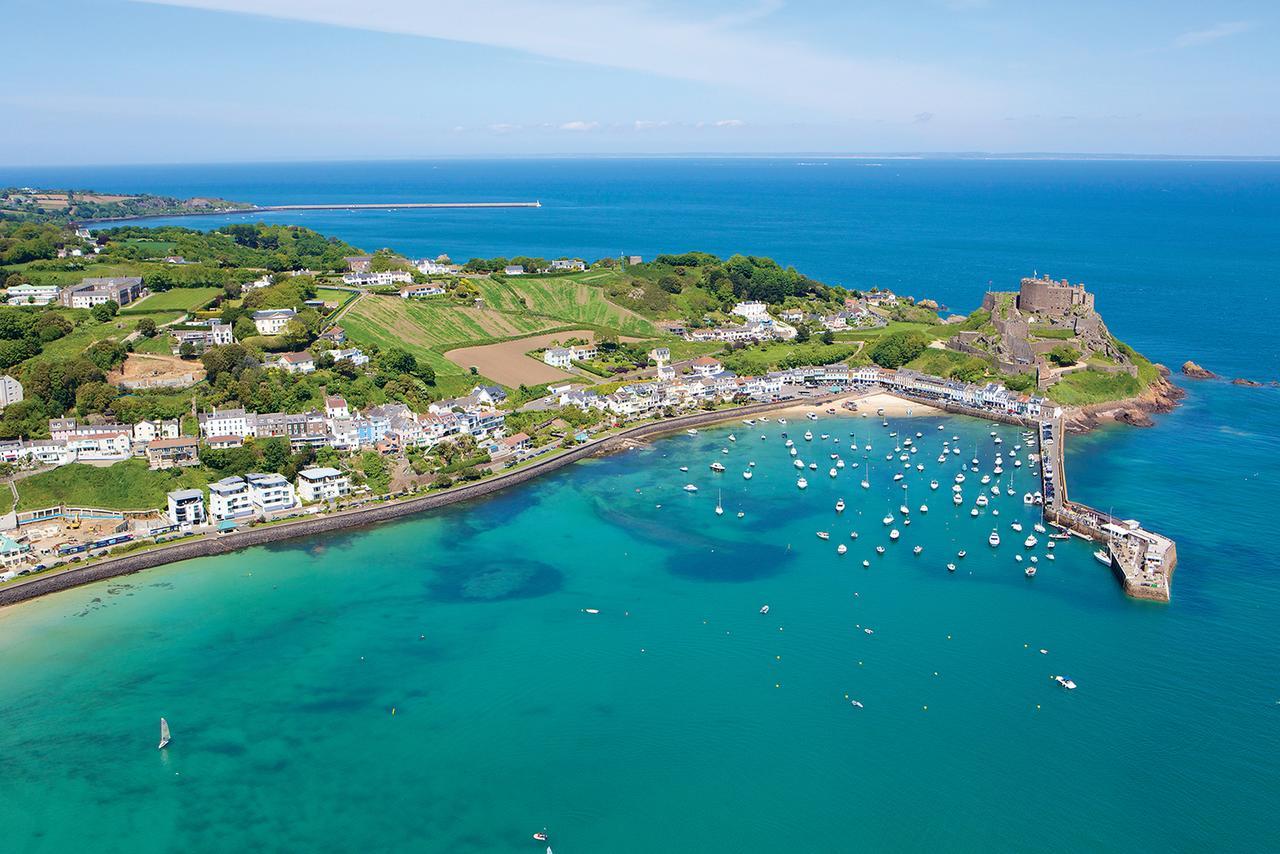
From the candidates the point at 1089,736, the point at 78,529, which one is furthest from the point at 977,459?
the point at 78,529

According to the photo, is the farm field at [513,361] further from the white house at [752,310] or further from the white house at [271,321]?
the white house at [752,310]

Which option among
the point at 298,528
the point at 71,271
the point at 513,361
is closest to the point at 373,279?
the point at 513,361

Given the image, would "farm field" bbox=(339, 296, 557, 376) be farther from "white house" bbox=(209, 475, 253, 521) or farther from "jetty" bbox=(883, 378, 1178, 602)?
"jetty" bbox=(883, 378, 1178, 602)

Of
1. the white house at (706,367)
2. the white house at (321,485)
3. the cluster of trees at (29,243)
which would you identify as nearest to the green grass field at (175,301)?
the cluster of trees at (29,243)

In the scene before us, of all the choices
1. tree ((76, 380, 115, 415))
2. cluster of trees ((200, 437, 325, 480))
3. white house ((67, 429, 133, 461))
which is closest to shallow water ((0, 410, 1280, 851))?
cluster of trees ((200, 437, 325, 480))

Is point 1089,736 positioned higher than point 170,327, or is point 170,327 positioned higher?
point 170,327

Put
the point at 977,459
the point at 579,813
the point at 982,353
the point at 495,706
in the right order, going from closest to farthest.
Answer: the point at 579,813, the point at 495,706, the point at 977,459, the point at 982,353

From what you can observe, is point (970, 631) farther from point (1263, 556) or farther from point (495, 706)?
point (495, 706)
